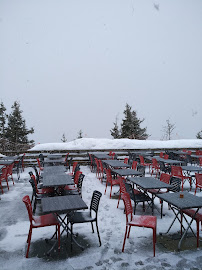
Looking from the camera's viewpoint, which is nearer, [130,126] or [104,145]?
[104,145]

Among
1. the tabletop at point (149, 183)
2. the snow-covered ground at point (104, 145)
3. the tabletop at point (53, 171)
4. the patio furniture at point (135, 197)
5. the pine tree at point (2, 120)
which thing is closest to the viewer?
the patio furniture at point (135, 197)

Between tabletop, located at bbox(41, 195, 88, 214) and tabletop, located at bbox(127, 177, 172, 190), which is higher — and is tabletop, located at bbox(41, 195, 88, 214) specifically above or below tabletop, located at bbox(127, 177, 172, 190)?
below

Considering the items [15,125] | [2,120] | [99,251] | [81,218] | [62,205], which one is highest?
[2,120]

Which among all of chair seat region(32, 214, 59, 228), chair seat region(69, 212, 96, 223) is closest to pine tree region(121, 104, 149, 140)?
chair seat region(69, 212, 96, 223)

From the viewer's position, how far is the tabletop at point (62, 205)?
3.83 m

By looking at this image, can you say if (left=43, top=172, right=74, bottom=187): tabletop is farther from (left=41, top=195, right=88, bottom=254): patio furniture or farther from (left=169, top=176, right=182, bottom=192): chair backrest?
(left=169, top=176, right=182, bottom=192): chair backrest

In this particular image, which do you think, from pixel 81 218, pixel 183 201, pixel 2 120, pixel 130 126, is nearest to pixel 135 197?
pixel 183 201

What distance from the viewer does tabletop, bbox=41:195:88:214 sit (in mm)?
3831

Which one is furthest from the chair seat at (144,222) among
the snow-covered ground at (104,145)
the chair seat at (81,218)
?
the snow-covered ground at (104,145)

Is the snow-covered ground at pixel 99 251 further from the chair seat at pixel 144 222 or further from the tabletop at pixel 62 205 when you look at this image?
the tabletop at pixel 62 205

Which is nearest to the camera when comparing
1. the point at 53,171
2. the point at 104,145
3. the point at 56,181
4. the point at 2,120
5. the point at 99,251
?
the point at 99,251

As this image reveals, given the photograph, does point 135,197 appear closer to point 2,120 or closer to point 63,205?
point 63,205

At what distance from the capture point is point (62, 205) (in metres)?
4.06

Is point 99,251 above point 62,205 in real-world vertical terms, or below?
below
